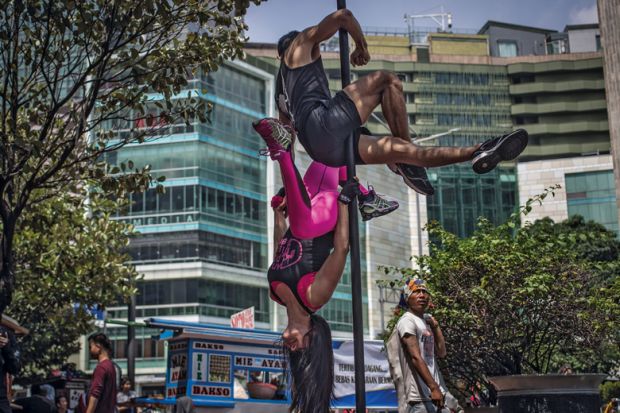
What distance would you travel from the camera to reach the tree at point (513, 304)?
10.6 meters

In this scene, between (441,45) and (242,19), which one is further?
(441,45)

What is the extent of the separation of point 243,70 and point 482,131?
3172 centimetres

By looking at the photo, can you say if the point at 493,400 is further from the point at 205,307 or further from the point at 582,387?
the point at 205,307

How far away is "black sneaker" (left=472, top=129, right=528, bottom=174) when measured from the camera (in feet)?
19.9

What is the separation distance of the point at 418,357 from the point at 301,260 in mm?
1364

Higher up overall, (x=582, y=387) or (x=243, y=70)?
(x=243, y=70)

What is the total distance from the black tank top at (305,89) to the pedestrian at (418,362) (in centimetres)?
192

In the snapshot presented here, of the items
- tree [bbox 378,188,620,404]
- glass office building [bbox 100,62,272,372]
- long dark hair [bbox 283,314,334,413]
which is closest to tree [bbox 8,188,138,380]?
tree [bbox 378,188,620,404]

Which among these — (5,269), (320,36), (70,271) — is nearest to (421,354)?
(320,36)

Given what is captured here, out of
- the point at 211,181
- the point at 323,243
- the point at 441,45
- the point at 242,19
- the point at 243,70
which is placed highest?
the point at 441,45

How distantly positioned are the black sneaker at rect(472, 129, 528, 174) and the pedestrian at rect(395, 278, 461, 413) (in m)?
1.85

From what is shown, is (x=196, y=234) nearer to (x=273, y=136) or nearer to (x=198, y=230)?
(x=198, y=230)

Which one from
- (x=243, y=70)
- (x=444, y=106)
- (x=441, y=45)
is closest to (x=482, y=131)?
(x=444, y=106)

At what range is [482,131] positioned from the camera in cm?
8219
